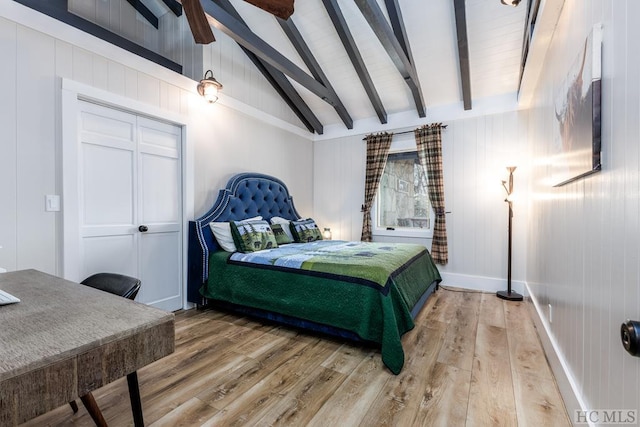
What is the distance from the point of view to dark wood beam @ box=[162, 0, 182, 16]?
328 centimetres

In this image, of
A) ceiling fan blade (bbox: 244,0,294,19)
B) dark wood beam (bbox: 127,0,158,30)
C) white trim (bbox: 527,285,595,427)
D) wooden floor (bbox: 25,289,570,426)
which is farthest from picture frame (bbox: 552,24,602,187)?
dark wood beam (bbox: 127,0,158,30)

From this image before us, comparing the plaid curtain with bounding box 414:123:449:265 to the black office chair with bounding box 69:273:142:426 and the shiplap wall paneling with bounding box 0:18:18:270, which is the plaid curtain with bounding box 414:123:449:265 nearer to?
Answer: the black office chair with bounding box 69:273:142:426

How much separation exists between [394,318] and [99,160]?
2.76 metres

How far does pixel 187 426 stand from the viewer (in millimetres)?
1444

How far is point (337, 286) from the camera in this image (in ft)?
7.61

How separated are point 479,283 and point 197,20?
13.7 ft

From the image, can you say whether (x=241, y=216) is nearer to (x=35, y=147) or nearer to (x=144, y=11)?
(x=35, y=147)

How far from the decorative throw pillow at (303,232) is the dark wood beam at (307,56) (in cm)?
186

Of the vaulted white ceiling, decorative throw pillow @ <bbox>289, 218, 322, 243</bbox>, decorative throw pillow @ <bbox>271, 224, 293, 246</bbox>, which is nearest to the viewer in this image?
the vaulted white ceiling

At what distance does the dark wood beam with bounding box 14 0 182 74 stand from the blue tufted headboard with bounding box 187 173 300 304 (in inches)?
59.7

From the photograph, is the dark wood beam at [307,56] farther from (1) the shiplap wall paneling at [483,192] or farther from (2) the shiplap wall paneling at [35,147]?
(2) the shiplap wall paneling at [35,147]

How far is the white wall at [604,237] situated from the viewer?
93cm

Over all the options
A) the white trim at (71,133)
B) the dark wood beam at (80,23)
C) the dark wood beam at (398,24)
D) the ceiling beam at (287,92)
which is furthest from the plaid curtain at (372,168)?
the white trim at (71,133)

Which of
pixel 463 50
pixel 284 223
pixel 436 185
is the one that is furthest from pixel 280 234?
pixel 463 50
